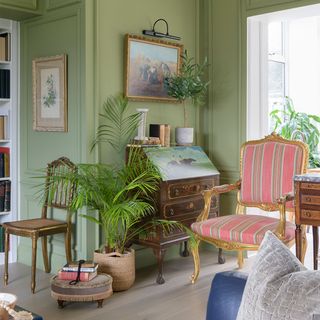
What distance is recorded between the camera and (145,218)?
396 centimetres

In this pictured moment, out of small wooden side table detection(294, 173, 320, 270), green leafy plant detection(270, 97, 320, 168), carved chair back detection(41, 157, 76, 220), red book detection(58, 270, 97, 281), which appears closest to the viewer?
small wooden side table detection(294, 173, 320, 270)

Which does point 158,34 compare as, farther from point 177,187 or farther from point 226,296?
point 226,296

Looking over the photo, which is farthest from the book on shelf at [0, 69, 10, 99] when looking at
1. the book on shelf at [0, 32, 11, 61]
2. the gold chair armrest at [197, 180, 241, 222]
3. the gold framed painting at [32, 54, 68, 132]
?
the gold chair armrest at [197, 180, 241, 222]

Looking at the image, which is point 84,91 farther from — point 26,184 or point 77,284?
point 77,284

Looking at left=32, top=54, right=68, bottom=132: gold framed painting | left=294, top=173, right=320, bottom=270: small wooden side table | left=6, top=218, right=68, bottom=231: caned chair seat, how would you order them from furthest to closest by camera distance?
left=32, top=54, right=68, bottom=132: gold framed painting < left=6, top=218, right=68, bottom=231: caned chair seat < left=294, top=173, right=320, bottom=270: small wooden side table

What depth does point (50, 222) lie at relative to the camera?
3934mm

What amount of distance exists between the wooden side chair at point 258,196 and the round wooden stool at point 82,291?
→ 32.6 inches

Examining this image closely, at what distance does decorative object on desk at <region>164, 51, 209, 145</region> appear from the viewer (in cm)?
435

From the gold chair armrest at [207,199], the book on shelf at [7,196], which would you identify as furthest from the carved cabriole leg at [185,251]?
the book on shelf at [7,196]

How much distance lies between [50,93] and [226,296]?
10.3 feet

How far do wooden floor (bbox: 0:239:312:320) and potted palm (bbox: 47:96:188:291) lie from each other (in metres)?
0.21

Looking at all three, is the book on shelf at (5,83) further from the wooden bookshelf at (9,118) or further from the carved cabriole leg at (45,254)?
the carved cabriole leg at (45,254)

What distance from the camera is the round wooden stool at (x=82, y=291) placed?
3.23 m

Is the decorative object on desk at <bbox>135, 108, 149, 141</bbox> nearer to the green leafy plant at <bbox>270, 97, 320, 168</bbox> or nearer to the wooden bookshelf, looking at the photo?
the wooden bookshelf
